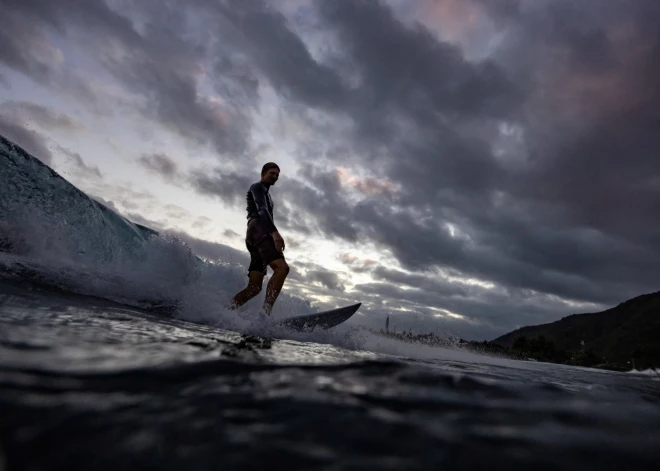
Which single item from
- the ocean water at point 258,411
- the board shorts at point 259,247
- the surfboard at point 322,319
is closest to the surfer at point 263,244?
the board shorts at point 259,247

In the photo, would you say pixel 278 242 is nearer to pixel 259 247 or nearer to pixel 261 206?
pixel 259 247

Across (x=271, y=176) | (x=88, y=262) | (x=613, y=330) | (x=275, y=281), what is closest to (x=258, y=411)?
(x=275, y=281)

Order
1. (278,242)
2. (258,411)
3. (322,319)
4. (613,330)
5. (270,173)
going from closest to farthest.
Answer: (258,411), (278,242), (270,173), (322,319), (613,330)

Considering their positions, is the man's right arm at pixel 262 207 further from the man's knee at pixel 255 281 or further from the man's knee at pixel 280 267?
the man's knee at pixel 255 281

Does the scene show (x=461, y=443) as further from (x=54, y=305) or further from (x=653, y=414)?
(x=54, y=305)

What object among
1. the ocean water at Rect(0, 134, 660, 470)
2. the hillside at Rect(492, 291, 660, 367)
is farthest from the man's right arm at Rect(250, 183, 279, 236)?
the hillside at Rect(492, 291, 660, 367)

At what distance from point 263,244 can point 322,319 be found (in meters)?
2.02

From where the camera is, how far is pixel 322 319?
679cm

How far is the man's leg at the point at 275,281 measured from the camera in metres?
5.20

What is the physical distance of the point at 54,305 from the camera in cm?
266

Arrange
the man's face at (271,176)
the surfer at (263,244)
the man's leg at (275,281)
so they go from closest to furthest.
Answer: the man's leg at (275,281) → the surfer at (263,244) → the man's face at (271,176)

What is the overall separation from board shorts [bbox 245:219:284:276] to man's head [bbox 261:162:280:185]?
67 cm

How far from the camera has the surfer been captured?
5336 millimetres

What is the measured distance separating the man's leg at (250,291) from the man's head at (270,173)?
4.74 feet
